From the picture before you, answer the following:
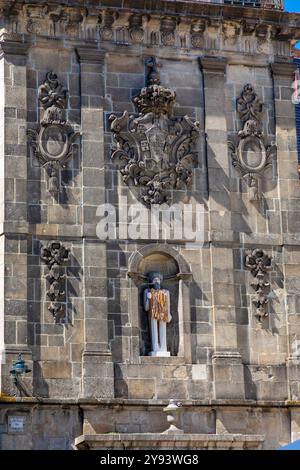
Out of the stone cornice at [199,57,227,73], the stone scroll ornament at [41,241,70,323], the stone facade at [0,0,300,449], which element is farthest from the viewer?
the stone cornice at [199,57,227,73]

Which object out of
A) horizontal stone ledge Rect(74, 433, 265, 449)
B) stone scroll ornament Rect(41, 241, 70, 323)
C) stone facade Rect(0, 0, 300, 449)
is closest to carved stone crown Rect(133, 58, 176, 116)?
stone facade Rect(0, 0, 300, 449)

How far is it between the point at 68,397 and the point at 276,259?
5.38 meters

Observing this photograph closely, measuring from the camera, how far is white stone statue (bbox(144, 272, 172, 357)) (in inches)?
1334

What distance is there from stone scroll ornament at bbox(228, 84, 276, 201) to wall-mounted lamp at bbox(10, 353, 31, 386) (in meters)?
6.11

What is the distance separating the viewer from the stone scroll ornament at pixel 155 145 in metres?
34.6

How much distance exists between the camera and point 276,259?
35.1m

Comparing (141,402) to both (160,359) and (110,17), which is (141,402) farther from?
(110,17)

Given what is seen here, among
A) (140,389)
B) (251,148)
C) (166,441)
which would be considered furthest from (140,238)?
(166,441)

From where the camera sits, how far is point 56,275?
3362 cm

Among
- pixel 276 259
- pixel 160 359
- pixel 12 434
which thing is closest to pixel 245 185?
pixel 276 259

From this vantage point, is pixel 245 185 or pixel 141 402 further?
pixel 245 185

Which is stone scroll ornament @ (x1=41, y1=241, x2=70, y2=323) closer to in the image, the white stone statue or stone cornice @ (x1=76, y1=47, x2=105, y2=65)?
the white stone statue

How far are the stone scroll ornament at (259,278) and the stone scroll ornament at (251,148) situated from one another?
1.24m

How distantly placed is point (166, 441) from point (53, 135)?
668 cm
